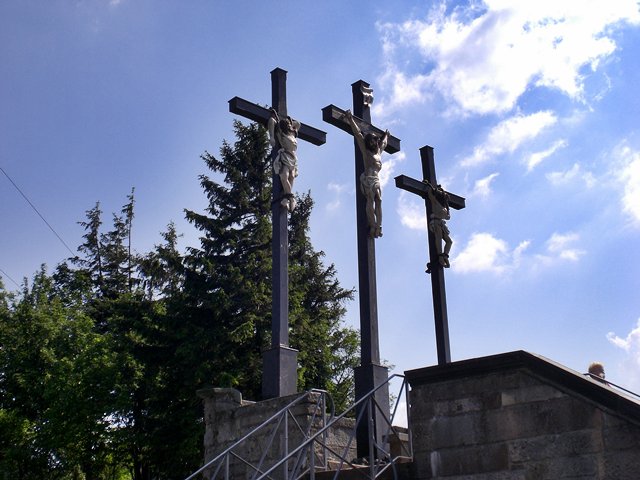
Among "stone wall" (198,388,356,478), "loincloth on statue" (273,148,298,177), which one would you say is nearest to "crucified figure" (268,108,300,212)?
"loincloth on statue" (273,148,298,177)

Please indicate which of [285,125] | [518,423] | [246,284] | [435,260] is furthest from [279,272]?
[246,284]

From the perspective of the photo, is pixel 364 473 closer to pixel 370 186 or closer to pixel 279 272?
pixel 279 272

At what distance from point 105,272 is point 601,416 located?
27062mm

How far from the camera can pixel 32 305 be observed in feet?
93.3

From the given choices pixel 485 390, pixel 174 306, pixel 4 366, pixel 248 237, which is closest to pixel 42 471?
pixel 4 366

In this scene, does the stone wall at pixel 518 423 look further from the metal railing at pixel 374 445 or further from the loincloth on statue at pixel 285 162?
the loincloth on statue at pixel 285 162

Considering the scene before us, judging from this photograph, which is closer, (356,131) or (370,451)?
(370,451)

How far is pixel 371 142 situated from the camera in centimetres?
1185

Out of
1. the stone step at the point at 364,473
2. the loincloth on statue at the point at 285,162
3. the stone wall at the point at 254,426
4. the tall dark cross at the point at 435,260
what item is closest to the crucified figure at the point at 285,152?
the loincloth on statue at the point at 285,162

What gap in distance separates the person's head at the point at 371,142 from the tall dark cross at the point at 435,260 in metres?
1.27

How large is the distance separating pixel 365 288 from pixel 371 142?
224 cm

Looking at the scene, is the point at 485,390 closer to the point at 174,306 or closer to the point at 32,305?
the point at 174,306

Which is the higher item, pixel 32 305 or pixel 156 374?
pixel 32 305

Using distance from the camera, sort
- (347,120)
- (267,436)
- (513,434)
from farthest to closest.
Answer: (347,120) < (267,436) < (513,434)
